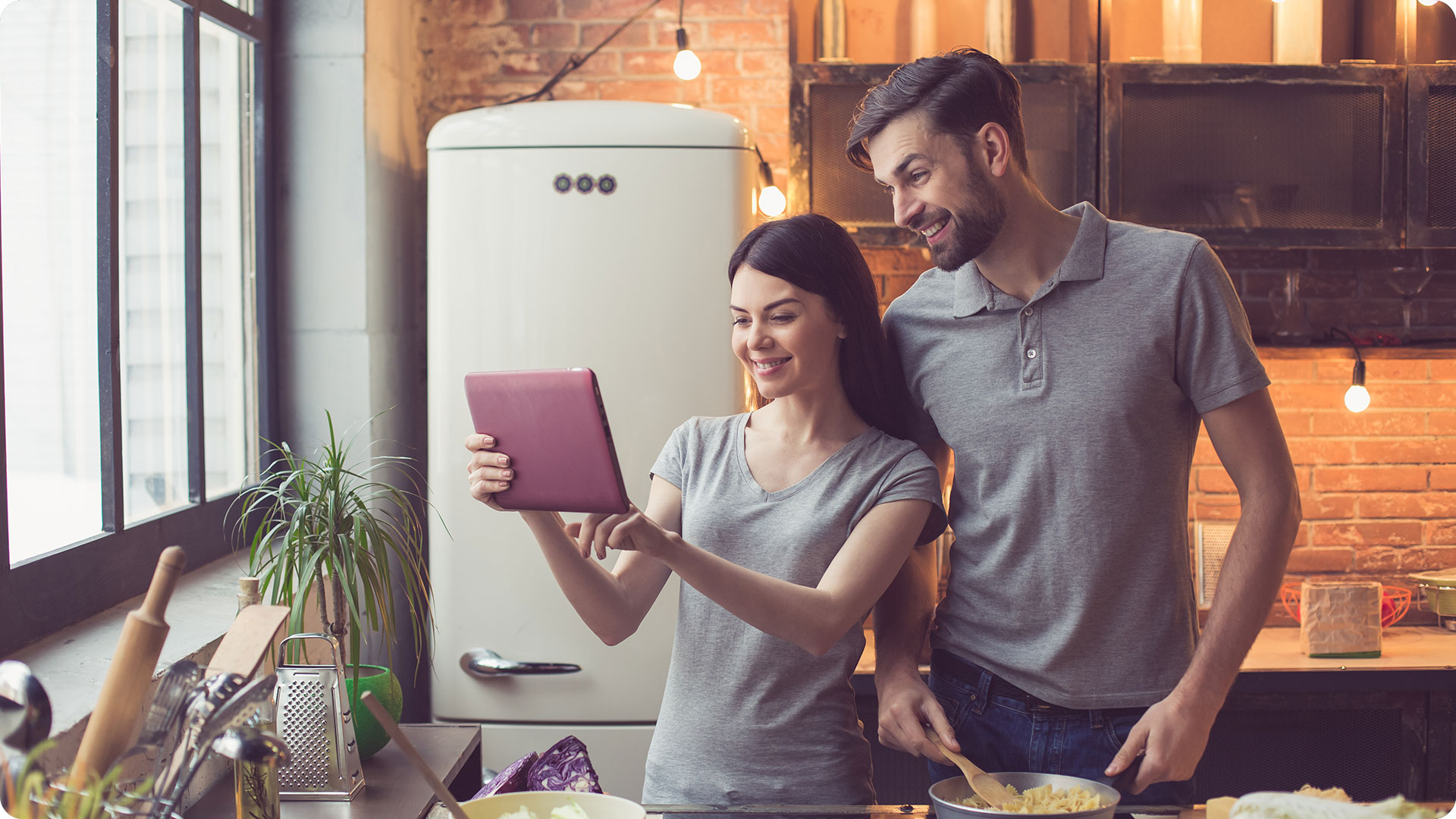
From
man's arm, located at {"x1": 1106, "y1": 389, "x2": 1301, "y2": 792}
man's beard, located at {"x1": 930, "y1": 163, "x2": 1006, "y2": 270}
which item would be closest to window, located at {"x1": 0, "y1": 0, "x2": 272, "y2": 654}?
man's beard, located at {"x1": 930, "y1": 163, "x2": 1006, "y2": 270}

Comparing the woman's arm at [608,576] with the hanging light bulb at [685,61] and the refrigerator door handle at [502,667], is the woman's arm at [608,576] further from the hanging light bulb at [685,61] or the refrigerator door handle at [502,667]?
the hanging light bulb at [685,61]

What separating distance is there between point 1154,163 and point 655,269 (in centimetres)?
114

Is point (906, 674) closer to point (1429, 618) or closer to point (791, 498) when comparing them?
point (791, 498)

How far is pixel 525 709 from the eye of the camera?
2258 millimetres

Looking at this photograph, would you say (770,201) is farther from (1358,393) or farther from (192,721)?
(192,721)

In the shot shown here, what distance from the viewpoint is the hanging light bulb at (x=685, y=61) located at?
2.53 metres

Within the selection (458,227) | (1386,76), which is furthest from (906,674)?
(1386,76)

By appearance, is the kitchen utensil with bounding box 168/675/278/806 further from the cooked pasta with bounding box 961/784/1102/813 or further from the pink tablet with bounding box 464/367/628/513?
the cooked pasta with bounding box 961/784/1102/813

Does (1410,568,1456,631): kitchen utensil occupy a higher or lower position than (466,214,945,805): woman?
lower

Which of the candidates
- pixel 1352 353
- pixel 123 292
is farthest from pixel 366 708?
pixel 1352 353

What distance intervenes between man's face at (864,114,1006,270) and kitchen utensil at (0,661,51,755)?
96 cm

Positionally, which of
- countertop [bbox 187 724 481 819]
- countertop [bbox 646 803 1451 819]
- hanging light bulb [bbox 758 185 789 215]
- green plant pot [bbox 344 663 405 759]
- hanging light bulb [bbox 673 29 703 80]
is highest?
hanging light bulb [bbox 673 29 703 80]

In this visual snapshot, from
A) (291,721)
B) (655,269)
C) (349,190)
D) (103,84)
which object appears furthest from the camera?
(349,190)

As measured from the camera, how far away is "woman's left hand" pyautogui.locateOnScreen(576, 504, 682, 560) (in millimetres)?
1058
